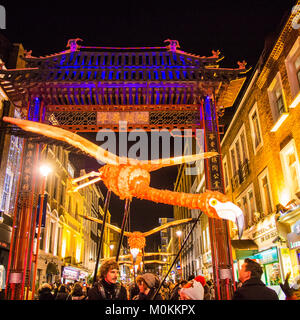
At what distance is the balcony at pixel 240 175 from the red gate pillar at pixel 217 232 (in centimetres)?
969

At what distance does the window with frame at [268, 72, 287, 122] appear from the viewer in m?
13.2

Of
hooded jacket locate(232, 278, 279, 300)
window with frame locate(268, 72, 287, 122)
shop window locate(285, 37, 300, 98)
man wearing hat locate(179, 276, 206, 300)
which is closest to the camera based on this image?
hooded jacket locate(232, 278, 279, 300)

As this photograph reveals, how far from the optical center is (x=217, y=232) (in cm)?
766

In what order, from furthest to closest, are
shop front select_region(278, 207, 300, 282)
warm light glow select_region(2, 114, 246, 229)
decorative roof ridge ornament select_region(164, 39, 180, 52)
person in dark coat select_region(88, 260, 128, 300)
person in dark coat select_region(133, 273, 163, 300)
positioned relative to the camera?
shop front select_region(278, 207, 300, 282)
decorative roof ridge ornament select_region(164, 39, 180, 52)
warm light glow select_region(2, 114, 246, 229)
person in dark coat select_region(133, 273, 163, 300)
person in dark coat select_region(88, 260, 128, 300)

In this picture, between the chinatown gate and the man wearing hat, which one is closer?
the man wearing hat

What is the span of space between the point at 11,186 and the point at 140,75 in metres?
12.6

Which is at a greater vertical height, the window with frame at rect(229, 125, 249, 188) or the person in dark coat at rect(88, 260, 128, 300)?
the window with frame at rect(229, 125, 249, 188)

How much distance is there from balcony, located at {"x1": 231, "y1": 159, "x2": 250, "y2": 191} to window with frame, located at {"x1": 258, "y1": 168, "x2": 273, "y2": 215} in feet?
6.44

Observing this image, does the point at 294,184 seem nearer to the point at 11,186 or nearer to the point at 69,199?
the point at 11,186

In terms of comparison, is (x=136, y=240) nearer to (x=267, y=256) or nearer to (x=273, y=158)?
(x=267, y=256)

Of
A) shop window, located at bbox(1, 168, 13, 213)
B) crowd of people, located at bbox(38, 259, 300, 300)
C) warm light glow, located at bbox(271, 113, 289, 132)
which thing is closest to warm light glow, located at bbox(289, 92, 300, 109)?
warm light glow, located at bbox(271, 113, 289, 132)

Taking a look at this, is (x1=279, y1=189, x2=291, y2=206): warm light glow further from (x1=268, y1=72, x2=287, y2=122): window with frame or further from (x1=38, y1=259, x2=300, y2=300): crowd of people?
(x1=38, y1=259, x2=300, y2=300): crowd of people

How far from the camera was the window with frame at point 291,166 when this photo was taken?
11.8 m

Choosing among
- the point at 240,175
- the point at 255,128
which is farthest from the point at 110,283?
the point at 240,175
